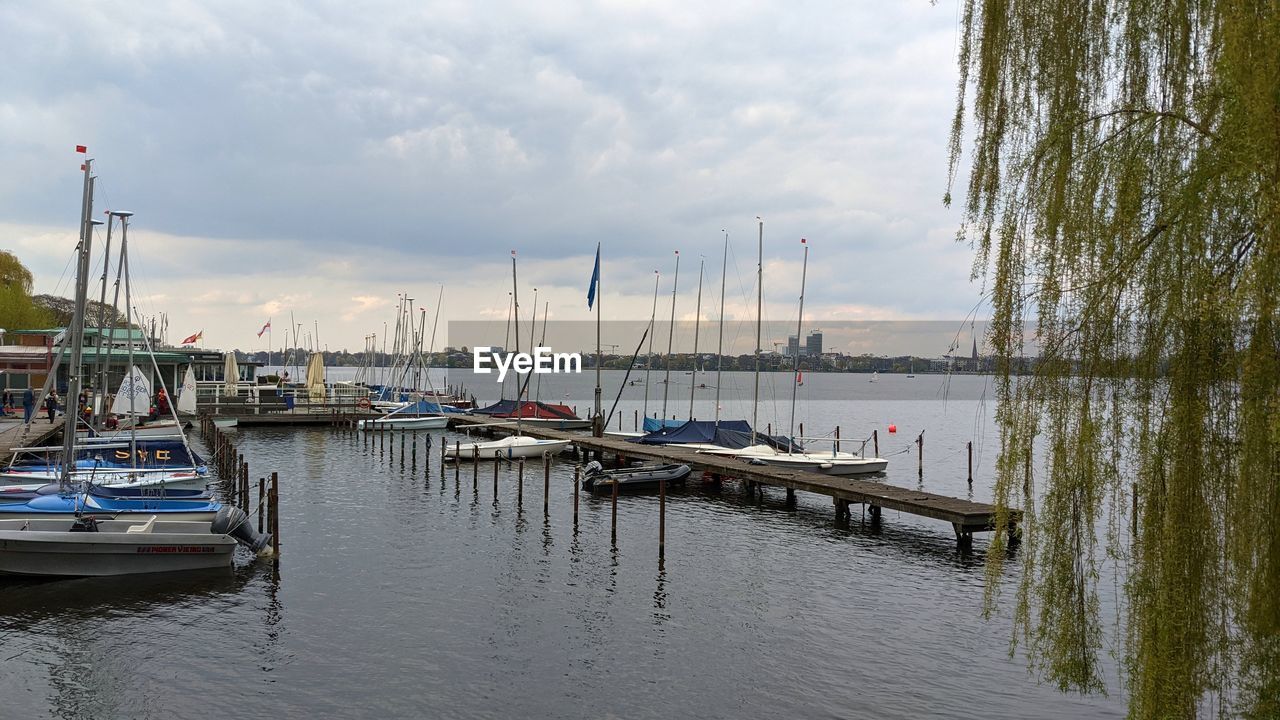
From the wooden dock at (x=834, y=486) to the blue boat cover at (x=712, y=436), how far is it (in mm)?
1199

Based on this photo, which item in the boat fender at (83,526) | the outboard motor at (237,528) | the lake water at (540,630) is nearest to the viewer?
the lake water at (540,630)

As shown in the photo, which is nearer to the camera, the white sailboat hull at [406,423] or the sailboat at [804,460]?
the sailboat at [804,460]

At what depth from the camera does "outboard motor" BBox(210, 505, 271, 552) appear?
2459 centimetres

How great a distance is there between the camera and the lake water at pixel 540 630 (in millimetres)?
16609

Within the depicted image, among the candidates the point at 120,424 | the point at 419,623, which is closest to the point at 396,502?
the point at 419,623

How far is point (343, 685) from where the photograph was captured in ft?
56.3

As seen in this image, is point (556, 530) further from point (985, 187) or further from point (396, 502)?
point (985, 187)

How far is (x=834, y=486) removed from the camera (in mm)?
33938

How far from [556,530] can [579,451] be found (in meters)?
25.7

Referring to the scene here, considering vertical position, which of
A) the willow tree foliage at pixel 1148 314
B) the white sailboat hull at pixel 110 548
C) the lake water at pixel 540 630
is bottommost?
the lake water at pixel 540 630

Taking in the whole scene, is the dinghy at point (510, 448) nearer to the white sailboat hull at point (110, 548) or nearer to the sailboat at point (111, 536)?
the sailboat at point (111, 536)

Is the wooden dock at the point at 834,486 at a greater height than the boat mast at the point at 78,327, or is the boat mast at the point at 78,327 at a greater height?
the boat mast at the point at 78,327

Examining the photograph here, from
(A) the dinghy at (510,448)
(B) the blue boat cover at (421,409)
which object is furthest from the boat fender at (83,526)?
(B) the blue boat cover at (421,409)

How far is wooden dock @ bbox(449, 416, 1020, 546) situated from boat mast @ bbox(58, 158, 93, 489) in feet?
82.9
